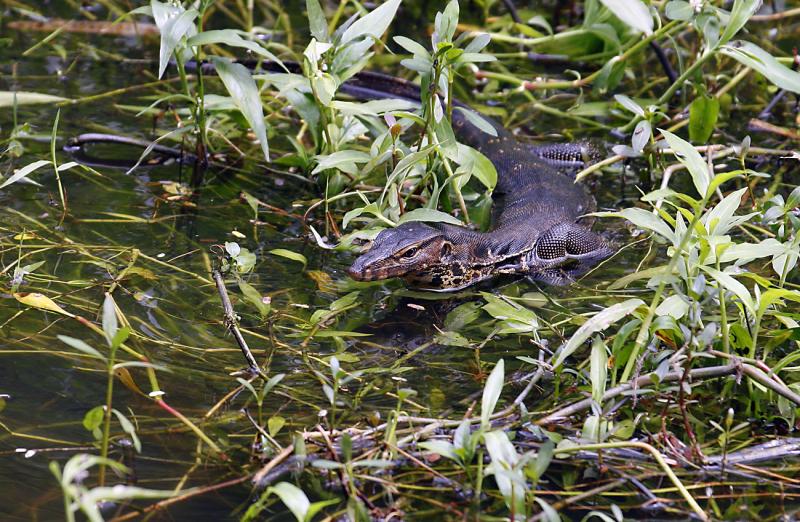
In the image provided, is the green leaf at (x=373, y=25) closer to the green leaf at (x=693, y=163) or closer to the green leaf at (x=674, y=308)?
the green leaf at (x=693, y=163)

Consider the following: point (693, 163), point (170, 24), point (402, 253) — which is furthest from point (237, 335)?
point (693, 163)

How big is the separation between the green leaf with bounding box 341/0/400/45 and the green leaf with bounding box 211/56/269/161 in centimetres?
49

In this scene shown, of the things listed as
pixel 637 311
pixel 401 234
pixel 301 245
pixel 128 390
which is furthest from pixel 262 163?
pixel 637 311

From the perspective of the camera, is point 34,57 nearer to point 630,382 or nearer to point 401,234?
point 401,234

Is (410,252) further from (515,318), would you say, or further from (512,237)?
(515,318)

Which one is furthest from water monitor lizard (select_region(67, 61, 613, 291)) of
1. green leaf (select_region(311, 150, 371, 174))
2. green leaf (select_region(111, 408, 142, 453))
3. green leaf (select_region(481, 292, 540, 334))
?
green leaf (select_region(111, 408, 142, 453))

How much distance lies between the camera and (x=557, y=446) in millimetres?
3121

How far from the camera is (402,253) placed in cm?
461

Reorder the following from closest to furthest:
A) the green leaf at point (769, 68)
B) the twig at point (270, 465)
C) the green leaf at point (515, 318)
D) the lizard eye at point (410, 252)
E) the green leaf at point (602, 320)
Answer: the twig at point (270, 465) → the green leaf at point (602, 320) → the green leaf at point (515, 318) → the green leaf at point (769, 68) → the lizard eye at point (410, 252)

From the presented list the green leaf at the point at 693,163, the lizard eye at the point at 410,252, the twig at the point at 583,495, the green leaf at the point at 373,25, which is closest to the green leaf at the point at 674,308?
the green leaf at the point at 693,163

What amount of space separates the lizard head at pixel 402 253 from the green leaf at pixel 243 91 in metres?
0.71

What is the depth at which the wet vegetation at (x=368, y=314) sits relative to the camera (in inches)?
119

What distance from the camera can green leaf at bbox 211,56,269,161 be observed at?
4.52 meters

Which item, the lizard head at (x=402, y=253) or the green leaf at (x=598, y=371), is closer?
the green leaf at (x=598, y=371)
